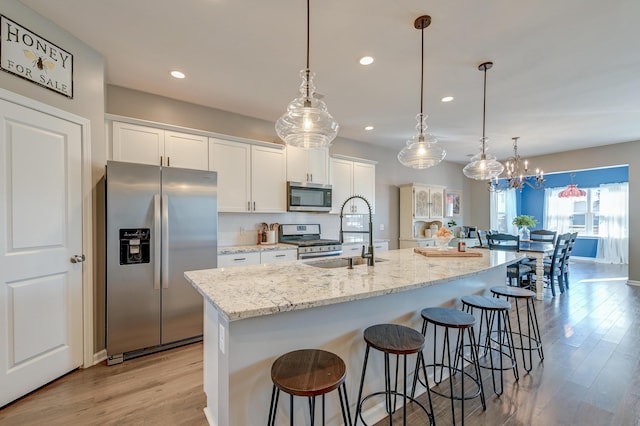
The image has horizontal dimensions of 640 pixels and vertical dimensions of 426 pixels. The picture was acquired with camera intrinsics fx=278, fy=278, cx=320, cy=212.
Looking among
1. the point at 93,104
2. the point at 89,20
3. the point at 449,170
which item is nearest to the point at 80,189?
the point at 93,104

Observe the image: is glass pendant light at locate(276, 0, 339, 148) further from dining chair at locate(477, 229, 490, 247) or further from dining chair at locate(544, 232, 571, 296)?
dining chair at locate(544, 232, 571, 296)

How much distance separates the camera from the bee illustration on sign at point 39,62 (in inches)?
81.5

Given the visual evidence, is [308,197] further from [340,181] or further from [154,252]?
[154,252]

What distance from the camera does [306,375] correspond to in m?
1.24

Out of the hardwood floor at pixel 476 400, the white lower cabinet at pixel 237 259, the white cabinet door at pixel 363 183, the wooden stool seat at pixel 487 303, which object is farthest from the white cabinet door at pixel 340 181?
the hardwood floor at pixel 476 400

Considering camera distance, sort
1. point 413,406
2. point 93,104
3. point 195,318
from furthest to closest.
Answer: point 195,318, point 93,104, point 413,406

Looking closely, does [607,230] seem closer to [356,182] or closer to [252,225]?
[356,182]

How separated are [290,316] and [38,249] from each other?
84.6 inches

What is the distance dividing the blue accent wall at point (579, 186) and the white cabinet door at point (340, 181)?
265 inches

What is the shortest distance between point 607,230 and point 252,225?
9.52 meters

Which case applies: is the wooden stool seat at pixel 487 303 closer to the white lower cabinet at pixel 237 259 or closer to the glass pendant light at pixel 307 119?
the glass pendant light at pixel 307 119

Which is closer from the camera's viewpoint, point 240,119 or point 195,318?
point 195,318

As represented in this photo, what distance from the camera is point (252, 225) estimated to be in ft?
13.7

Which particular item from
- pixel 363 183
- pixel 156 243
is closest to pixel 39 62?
pixel 156 243
